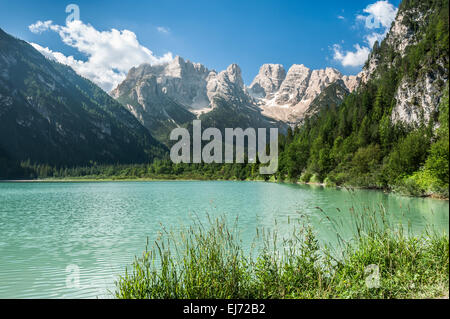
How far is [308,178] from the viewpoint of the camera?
271 feet

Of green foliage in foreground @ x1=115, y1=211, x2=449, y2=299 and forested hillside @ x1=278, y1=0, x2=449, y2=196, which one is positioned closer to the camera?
green foliage in foreground @ x1=115, y1=211, x2=449, y2=299

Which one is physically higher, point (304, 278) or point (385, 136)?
point (385, 136)

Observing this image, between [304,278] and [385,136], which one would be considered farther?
[385,136]

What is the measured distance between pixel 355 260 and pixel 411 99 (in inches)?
2831

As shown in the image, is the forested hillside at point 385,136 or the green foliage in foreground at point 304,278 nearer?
the green foliage in foreground at point 304,278

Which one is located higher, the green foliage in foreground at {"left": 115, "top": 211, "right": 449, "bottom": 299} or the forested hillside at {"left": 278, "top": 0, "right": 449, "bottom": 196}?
the forested hillside at {"left": 278, "top": 0, "right": 449, "bottom": 196}

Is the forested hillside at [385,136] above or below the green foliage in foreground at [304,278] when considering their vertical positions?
above

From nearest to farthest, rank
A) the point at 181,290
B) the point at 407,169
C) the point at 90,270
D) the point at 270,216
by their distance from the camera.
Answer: the point at 181,290, the point at 90,270, the point at 270,216, the point at 407,169
